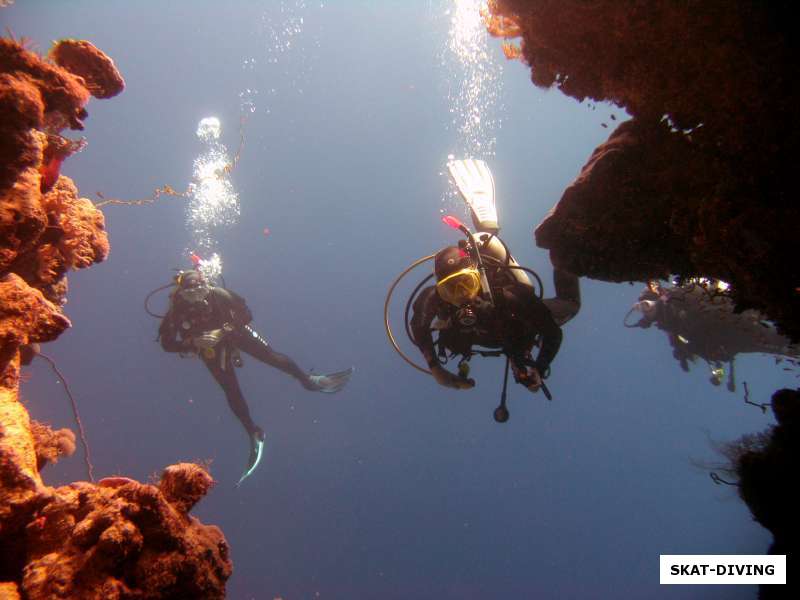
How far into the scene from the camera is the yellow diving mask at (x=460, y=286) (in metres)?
4.07

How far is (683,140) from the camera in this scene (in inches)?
129

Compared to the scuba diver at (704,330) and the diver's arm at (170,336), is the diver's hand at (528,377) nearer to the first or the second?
the scuba diver at (704,330)

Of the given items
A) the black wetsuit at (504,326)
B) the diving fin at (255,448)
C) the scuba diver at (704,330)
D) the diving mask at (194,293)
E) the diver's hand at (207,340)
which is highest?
the scuba diver at (704,330)

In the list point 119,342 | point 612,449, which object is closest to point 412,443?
point 612,449

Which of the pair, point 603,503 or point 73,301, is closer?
point 603,503

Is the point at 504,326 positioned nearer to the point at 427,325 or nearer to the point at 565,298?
the point at 427,325

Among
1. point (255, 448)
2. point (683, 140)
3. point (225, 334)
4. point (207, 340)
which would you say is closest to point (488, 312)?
point (683, 140)

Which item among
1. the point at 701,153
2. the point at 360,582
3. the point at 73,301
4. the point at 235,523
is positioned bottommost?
the point at 360,582

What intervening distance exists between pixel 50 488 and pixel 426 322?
380 centimetres

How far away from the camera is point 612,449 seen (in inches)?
2431

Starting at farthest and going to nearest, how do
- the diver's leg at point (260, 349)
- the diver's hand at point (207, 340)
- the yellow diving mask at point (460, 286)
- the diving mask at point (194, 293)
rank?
the diver's leg at point (260, 349) → the diving mask at point (194, 293) → the diver's hand at point (207, 340) → the yellow diving mask at point (460, 286)

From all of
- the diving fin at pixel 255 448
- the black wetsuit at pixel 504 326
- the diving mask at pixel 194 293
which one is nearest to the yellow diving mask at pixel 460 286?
the black wetsuit at pixel 504 326

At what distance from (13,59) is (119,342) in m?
68.8

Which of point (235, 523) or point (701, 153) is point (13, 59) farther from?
point (235, 523)
